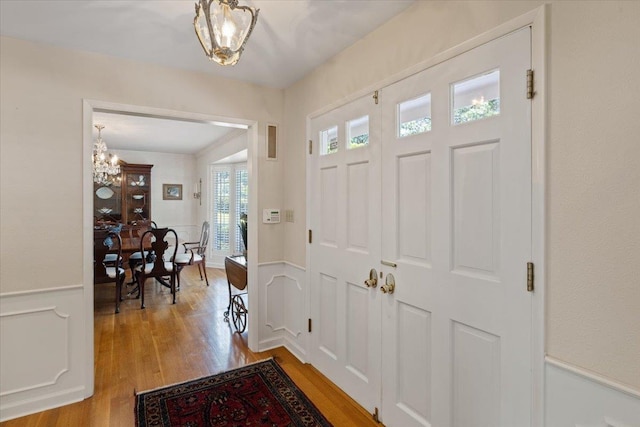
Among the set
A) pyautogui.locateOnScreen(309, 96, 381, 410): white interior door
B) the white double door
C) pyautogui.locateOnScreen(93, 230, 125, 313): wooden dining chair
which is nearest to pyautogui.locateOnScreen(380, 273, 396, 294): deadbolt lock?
the white double door

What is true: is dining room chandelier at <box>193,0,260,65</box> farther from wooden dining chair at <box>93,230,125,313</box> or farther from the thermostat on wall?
wooden dining chair at <box>93,230,125,313</box>

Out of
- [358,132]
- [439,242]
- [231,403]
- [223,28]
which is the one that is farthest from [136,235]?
[439,242]

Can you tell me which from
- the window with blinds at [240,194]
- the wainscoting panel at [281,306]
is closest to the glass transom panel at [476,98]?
the wainscoting panel at [281,306]

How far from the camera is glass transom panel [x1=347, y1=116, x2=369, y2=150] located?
6.95 feet

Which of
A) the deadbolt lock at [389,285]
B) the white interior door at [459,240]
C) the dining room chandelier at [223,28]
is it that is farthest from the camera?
the deadbolt lock at [389,285]

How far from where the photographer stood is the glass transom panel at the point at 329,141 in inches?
95.1

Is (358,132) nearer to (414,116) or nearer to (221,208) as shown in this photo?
(414,116)

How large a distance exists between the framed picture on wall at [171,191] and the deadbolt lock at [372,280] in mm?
6554

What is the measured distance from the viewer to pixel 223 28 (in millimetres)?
1178

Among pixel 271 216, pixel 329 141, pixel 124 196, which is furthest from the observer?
pixel 124 196

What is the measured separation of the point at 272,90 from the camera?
3045mm

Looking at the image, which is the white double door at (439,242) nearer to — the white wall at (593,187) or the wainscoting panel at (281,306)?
the white wall at (593,187)

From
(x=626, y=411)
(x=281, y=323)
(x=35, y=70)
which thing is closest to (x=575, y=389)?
(x=626, y=411)

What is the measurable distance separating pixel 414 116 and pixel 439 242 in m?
0.71
